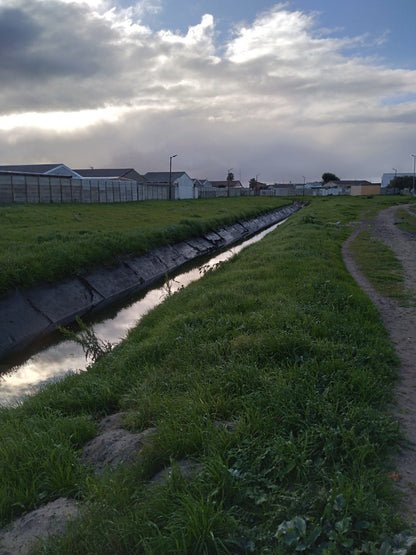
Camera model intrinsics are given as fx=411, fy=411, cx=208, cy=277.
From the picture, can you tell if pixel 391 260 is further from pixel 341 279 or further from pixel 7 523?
pixel 7 523

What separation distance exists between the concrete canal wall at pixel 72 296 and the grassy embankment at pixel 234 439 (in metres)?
4.25

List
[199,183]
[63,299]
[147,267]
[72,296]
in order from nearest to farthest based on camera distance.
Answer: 1. [63,299]
2. [72,296]
3. [147,267]
4. [199,183]

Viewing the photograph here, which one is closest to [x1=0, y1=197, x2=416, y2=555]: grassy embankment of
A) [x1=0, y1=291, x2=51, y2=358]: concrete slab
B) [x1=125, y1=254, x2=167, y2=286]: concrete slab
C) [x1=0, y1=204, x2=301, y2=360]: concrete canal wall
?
[x1=0, y1=291, x2=51, y2=358]: concrete slab

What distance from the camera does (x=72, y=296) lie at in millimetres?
11961

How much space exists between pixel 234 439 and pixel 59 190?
122 ft

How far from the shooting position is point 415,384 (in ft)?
16.0

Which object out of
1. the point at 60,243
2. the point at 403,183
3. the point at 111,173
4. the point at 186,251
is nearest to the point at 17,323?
the point at 60,243

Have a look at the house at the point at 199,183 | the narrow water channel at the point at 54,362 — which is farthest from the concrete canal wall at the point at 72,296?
the house at the point at 199,183

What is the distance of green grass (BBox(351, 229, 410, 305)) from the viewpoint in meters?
9.70

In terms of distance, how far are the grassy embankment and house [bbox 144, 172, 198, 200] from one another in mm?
57943

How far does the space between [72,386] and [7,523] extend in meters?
2.50

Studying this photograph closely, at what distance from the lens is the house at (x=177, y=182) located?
225ft

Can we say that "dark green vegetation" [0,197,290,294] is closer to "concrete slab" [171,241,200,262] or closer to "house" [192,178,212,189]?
"concrete slab" [171,241,200,262]

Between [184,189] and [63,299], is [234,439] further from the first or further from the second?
[184,189]
